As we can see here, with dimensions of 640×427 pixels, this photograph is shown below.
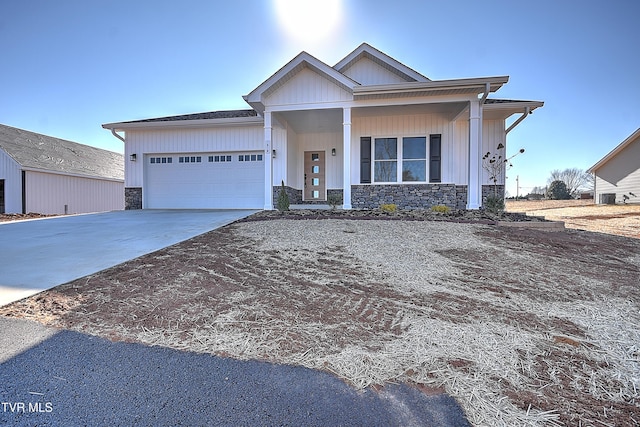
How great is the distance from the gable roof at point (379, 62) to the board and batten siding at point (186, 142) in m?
3.76

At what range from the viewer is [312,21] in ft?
29.7

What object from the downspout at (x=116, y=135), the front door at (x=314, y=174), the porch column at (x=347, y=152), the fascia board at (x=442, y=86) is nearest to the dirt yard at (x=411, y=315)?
the porch column at (x=347, y=152)

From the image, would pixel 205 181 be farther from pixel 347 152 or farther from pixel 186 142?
pixel 347 152

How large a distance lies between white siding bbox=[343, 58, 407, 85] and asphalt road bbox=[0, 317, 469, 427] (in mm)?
10342

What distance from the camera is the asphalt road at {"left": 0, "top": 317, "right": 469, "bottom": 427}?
146cm

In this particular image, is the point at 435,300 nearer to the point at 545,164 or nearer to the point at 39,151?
the point at 39,151

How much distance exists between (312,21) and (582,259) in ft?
29.5

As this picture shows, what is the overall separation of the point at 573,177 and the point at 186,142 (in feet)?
147

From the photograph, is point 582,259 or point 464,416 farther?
point 582,259

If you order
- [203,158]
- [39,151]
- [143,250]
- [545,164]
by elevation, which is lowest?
[143,250]

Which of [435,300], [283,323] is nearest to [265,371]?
[283,323]

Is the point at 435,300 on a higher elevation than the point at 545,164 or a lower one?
lower

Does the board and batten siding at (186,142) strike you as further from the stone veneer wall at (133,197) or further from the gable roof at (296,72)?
the gable roof at (296,72)

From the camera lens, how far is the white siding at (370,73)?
404 inches
